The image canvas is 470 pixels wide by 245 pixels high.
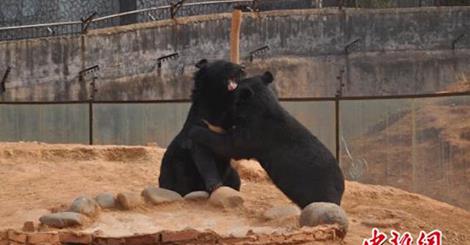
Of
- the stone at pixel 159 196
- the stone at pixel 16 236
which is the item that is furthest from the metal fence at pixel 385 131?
the stone at pixel 16 236

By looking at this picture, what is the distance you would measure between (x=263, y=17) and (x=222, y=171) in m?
21.5

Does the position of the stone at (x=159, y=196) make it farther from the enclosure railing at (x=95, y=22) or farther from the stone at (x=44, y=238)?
the enclosure railing at (x=95, y=22)

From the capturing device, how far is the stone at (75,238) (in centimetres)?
661

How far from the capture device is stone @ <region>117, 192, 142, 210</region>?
7.98 metres

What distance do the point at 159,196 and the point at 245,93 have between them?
1.22m

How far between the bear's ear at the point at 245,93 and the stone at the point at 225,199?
0.88 meters

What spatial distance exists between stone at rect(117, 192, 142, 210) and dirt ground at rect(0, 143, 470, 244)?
0.07 m

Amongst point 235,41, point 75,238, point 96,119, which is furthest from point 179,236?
point 96,119

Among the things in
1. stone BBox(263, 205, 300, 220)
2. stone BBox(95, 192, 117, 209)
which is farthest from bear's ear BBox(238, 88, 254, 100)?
stone BBox(95, 192, 117, 209)

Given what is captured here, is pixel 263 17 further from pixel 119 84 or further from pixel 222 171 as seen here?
pixel 222 171

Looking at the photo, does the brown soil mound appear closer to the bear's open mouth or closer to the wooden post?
the wooden post

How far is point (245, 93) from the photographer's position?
833cm

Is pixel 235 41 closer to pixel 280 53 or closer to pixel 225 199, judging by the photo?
pixel 225 199

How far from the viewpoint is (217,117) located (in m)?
8.68
